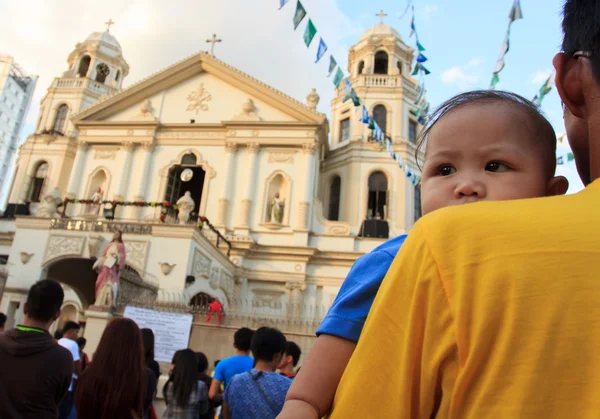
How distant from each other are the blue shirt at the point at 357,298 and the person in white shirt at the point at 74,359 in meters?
4.55

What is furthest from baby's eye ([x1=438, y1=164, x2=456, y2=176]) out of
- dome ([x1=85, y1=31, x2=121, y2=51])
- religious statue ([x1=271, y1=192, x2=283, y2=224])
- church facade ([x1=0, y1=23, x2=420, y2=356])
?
dome ([x1=85, y1=31, x2=121, y2=51])

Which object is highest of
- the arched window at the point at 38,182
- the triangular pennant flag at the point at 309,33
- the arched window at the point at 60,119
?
the arched window at the point at 60,119

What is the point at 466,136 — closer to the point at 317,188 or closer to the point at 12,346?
the point at 12,346

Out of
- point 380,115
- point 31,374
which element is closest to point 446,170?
point 31,374

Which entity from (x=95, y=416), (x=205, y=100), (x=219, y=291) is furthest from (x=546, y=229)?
(x=205, y=100)

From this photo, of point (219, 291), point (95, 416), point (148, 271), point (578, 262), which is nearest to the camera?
point (578, 262)

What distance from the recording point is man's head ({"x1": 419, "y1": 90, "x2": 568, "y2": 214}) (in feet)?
4.27

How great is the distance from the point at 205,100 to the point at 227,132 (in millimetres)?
2505

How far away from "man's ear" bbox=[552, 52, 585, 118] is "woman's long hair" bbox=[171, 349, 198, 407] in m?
4.20

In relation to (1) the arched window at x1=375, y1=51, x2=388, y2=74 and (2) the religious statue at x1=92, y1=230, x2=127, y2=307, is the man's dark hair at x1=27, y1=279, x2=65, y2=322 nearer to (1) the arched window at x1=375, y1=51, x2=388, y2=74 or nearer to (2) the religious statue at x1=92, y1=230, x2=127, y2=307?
(2) the religious statue at x1=92, y1=230, x2=127, y2=307

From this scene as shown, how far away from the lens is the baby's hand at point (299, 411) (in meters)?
1.06

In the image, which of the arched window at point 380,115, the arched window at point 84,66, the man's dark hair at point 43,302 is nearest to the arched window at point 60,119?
the arched window at point 84,66

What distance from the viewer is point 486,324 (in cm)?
83

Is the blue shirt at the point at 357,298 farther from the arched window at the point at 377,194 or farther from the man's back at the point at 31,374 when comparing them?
the arched window at the point at 377,194
